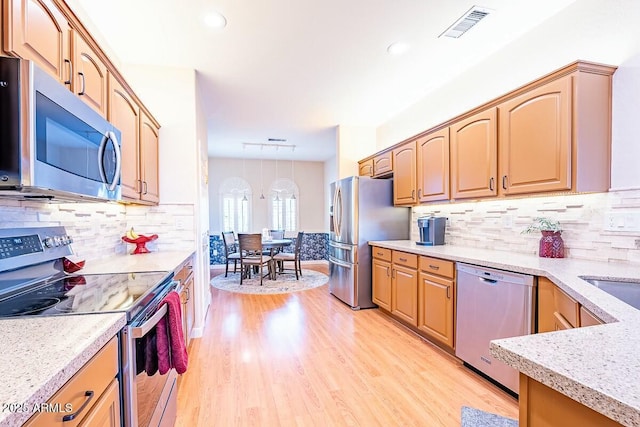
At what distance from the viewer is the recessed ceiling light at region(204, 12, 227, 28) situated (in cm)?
214

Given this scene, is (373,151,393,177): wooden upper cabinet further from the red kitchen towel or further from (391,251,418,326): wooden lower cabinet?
the red kitchen towel

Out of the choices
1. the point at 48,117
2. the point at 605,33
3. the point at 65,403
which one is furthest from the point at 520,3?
the point at 65,403

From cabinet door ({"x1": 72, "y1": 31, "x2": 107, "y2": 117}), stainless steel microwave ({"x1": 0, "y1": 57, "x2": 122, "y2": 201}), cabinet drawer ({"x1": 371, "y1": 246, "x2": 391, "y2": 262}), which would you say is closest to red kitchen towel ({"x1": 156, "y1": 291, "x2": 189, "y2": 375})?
stainless steel microwave ({"x1": 0, "y1": 57, "x2": 122, "y2": 201})

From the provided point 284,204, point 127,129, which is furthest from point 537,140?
point 284,204

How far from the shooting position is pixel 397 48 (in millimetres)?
2598

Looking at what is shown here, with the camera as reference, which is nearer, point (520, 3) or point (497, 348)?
point (497, 348)

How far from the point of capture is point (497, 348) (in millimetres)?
686

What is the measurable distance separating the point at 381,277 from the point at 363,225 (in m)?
Answer: 0.66

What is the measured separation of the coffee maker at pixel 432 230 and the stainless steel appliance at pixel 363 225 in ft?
2.16

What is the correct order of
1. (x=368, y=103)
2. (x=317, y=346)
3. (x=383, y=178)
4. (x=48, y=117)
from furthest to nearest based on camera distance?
1. (x=383, y=178)
2. (x=368, y=103)
3. (x=317, y=346)
4. (x=48, y=117)

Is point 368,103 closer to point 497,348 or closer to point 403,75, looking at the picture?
point 403,75

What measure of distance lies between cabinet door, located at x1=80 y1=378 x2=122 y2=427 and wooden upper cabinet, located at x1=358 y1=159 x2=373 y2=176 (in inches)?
146

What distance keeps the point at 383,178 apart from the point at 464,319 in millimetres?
2246

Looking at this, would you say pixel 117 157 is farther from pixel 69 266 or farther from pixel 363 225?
pixel 363 225
